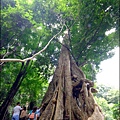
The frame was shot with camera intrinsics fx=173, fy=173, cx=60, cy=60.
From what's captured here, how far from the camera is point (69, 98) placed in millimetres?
6082

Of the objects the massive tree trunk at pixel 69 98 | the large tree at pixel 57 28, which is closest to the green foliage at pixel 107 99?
the large tree at pixel 57 28

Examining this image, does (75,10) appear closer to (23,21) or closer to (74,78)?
(23,21)

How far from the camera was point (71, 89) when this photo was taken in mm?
6617

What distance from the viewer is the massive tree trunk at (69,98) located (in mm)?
5371

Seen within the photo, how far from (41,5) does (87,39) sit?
3103mm

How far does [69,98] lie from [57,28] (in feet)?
14.3

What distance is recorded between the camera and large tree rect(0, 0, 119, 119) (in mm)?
7766

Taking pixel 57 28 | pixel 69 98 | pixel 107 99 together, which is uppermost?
pixel 107 99

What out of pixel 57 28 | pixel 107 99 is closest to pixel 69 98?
pixel 57 28

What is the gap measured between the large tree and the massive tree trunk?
1247 mm

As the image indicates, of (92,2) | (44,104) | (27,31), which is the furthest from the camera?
(27,31)

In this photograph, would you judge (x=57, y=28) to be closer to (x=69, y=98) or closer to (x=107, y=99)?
(x=69, y=98)

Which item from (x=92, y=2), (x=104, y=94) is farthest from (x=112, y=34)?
(x=104, y=94)

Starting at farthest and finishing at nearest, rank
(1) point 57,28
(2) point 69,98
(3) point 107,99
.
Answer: (3) point 107,99 < (1) point 57,28 < (2) point 69,98
